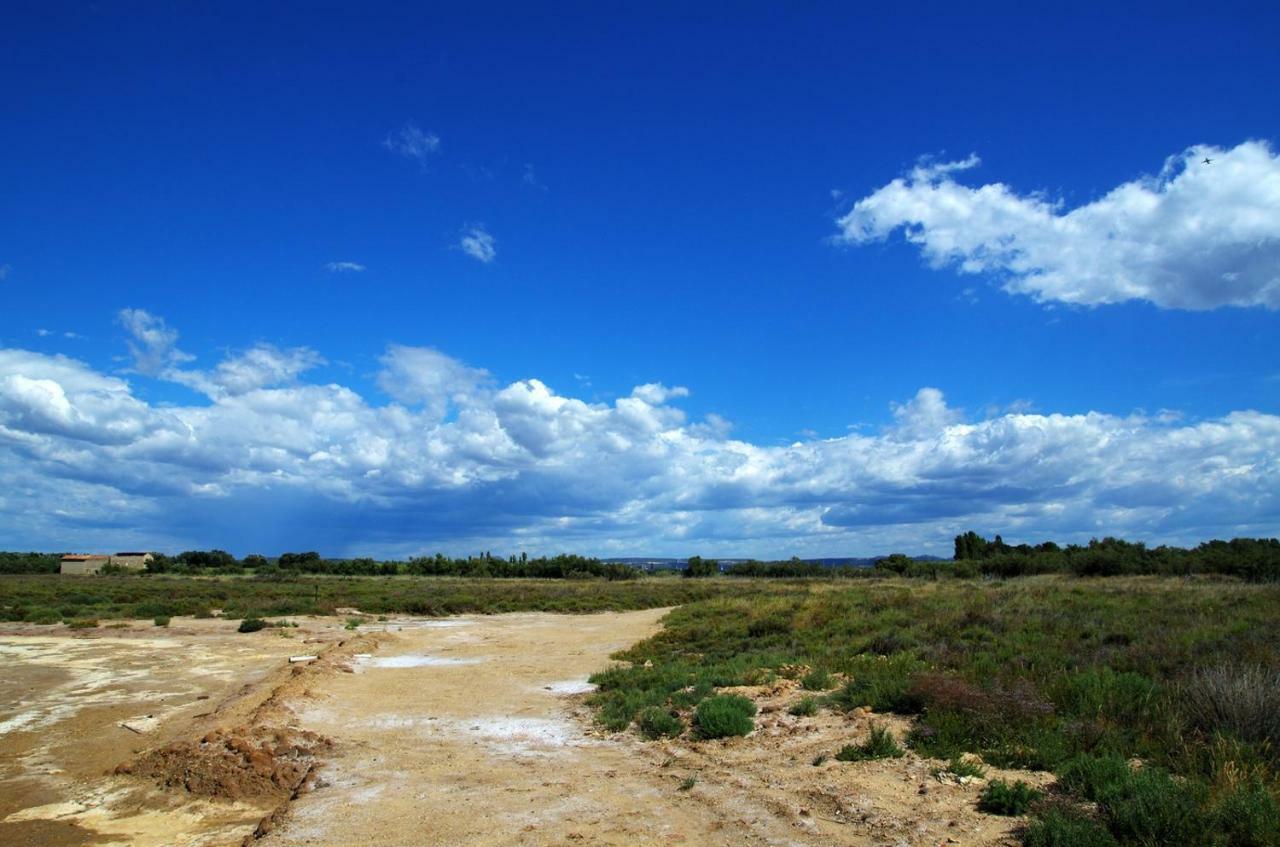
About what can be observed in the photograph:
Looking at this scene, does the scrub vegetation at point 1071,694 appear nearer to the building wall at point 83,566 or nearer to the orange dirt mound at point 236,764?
the orange dirt mound at point 236,764

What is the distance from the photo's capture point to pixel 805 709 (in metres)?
11.9

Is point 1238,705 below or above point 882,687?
above

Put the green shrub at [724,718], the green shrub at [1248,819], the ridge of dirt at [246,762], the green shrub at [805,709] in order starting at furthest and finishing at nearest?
the green shrub at [805,709], the green shrub at [724,718], the ridge of dirt at [246,762], the green shrub at [1248,819]

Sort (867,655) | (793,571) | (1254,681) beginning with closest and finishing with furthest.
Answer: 1. (1254,681)
2. (867,655)
3. (793,571)

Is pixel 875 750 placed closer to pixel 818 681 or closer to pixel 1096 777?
pixel 1096 777

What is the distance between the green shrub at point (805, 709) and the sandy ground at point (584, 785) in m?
0.20

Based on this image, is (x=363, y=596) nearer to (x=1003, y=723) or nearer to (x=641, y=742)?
(x=641, y=742)

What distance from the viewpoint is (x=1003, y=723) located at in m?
9.65

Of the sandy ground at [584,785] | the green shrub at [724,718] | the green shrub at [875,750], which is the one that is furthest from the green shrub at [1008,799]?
the green shrub at [724,718]

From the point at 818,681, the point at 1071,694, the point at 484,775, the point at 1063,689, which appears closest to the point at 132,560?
the point at 818,681

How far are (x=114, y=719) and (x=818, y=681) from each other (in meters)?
12.5

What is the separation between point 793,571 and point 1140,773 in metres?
89.5

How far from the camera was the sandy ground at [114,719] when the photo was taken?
8414mm

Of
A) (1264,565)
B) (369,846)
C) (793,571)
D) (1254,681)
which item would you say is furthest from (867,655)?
(793,571)
